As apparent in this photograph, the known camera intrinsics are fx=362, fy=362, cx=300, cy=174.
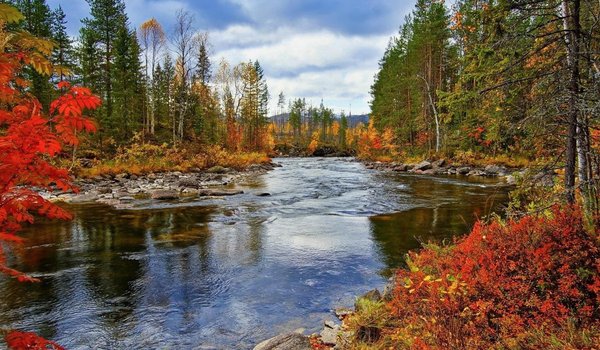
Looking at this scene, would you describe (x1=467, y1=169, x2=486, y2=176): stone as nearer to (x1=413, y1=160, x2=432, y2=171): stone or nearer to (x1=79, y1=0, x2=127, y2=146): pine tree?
(x1=413, y1=160, x2=432, y2=171): stone

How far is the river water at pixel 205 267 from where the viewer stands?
5840 mm

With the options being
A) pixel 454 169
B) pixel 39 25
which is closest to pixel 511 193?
pixel 454 169

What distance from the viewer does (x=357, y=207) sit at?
1616 centimetres

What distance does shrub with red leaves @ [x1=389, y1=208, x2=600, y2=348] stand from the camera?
3.79 metres

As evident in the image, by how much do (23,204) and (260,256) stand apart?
6.68 metres

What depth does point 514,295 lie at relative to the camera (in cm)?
426

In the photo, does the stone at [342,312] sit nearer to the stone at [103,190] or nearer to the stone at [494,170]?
the stone at [103,190]

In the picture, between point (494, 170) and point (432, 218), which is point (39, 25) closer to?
point (432, 218)

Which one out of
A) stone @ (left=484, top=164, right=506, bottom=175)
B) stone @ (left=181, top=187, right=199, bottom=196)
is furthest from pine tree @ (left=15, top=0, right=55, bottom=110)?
stone @ (left=484, top=164, right=506, bottom=175)

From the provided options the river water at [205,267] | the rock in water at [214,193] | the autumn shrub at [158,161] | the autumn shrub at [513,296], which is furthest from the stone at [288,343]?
the autumn shrub at [158,161]

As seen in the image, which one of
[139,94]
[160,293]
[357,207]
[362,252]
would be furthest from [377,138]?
[160,293]

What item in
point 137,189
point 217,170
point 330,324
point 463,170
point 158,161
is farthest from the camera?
point 217,170

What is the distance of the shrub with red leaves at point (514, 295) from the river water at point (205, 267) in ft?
6.56

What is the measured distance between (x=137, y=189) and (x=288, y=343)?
1772 cm
